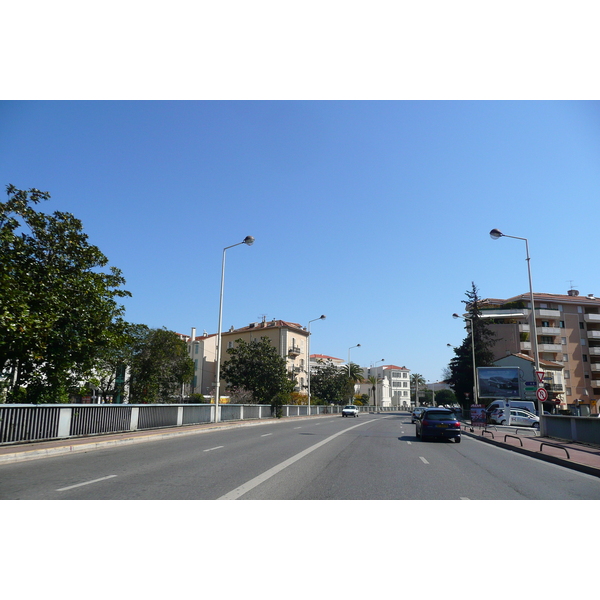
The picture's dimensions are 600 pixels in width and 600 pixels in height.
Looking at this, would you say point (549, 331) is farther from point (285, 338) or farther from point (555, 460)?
point (555, 460)

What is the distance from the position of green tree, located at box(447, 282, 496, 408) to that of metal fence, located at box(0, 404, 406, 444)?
46.4 meters

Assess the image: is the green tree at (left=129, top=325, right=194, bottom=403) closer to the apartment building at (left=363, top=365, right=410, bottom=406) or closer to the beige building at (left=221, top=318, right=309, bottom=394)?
the beige building at (left=221, top=318, right=309, bottom=394)

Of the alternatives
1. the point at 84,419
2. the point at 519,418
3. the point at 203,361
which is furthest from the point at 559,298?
the point at 84,419

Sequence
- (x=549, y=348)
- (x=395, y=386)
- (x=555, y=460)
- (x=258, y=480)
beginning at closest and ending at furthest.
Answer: (x=258, y=480)
(x=555, y=460)
(x=549, y=348)
(x=395, y=386)

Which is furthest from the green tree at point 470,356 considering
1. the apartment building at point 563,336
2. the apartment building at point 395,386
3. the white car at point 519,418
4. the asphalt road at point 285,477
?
the apartment building at point 395,386

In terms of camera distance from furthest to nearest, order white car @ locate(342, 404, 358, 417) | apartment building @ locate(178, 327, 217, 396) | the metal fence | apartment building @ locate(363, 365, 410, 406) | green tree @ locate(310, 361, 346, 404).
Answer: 1. apartment building @ locate(363, 365, 410, 406)
2. apartment building @ locate(178, 327, 217, 396)
3. green tree @ locate(310, 361, 346, 404)
4. white car @ locate(342, 404, 358, 417)
5. the metal fence

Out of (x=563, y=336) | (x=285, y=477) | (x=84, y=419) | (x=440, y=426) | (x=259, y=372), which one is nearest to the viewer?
(x=285, y=477)

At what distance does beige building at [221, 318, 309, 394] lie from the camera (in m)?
88.9

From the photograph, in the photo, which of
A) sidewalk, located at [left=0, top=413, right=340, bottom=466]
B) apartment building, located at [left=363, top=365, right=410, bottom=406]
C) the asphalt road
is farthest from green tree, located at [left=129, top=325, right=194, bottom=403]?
apartment building, located at [left=363, top=365, right=410, bottom=406]

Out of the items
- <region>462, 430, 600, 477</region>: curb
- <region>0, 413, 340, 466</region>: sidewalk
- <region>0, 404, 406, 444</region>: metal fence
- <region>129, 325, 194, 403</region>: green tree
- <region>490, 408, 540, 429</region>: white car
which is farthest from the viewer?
<region>129, 325, 194, 403</region>: green tree

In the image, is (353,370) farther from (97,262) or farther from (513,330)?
(97,262)

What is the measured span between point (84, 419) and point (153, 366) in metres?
31.1

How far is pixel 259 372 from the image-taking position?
1922 inches

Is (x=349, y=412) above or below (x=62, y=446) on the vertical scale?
below
